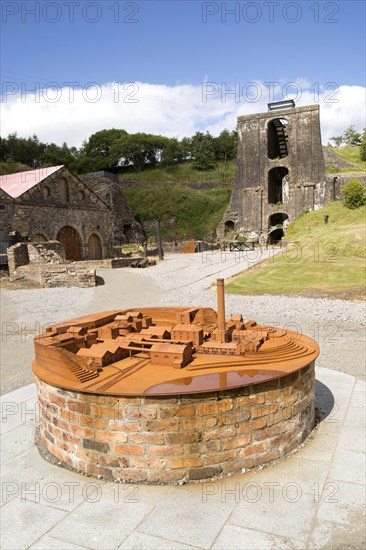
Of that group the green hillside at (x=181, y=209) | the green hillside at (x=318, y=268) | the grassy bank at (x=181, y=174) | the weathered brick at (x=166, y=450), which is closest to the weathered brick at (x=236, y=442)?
the weathered brick at (x=166, y=450)

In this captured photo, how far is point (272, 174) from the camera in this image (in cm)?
4309

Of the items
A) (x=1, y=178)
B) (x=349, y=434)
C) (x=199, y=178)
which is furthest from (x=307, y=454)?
(x=199, y=178)

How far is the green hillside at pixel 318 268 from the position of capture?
15648 mm

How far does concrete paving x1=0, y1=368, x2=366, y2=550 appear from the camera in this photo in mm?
3139

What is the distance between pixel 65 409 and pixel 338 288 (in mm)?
13167

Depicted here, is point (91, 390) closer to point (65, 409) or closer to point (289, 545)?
point (65, 409)

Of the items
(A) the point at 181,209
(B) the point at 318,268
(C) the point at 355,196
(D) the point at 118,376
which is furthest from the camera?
(A) the point at 181,209

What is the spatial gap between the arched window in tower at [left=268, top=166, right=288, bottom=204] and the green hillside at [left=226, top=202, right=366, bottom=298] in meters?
14.0

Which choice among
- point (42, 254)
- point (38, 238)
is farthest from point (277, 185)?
point (42, 254)

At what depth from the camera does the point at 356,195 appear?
1163 inches

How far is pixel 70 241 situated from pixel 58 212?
2.42 meters

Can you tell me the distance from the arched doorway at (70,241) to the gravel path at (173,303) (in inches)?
340

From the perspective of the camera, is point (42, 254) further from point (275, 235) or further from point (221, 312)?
point (275, 235)

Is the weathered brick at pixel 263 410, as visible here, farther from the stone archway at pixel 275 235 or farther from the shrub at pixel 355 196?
the stone archway at pixel 275 235
